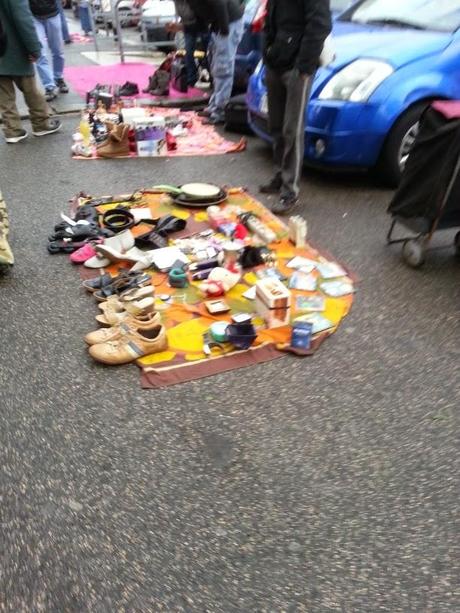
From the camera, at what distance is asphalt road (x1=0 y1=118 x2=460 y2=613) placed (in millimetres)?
1618

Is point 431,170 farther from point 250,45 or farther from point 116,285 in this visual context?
point 250,45

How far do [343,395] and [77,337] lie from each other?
4.63 ft

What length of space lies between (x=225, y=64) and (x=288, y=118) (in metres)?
2.63

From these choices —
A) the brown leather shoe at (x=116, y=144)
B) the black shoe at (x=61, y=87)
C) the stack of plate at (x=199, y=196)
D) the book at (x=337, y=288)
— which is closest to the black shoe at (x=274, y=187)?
the stack of plate at (x=199, y=196)

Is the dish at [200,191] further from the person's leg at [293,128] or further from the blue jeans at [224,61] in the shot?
the blue jeans at [224,61]

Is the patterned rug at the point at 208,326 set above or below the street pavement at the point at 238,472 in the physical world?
below

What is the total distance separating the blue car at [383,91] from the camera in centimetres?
399

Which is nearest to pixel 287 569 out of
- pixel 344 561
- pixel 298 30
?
pixel 344 561

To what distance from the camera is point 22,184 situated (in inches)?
181

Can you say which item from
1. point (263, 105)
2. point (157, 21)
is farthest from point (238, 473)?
point (157, 21)

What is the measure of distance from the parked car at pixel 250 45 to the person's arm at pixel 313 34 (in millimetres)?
3118

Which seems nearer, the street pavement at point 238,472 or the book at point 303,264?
the street pavement at point 238,472

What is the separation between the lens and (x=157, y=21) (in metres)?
10.1

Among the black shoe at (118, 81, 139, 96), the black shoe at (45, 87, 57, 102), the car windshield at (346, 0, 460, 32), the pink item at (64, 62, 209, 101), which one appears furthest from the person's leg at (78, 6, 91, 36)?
the car windshield at (346, 0, 460, 32)
